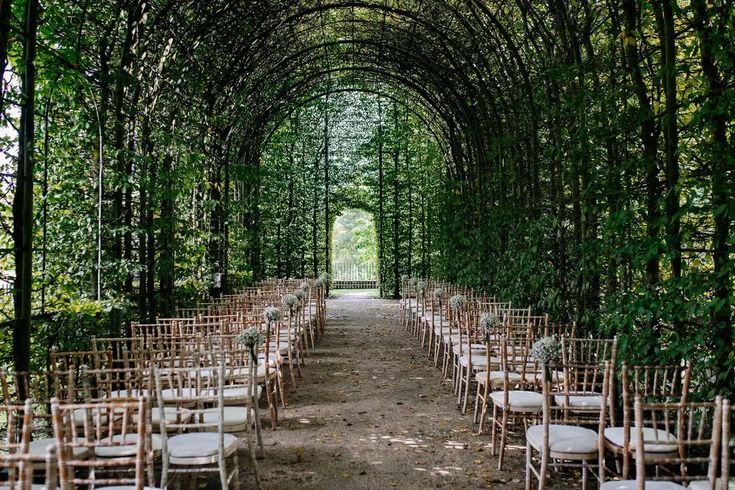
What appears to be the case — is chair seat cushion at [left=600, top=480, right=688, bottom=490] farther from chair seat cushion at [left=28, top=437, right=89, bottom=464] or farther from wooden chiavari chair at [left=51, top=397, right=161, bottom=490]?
chair seat cushion at [left=28, top=437, right=89, bottom=464]

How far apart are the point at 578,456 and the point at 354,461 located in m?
1.81

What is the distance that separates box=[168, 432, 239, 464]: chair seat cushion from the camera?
11.1ft

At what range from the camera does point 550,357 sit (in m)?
3.80

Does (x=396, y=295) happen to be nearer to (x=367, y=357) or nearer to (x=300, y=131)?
(x=300, y=131)

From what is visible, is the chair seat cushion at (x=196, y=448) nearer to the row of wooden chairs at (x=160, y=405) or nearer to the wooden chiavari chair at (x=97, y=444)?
the row of wooden chairs at (x=160, y=405)

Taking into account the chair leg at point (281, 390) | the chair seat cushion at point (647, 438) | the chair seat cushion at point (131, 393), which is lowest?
the chair leg at point (281, 390)

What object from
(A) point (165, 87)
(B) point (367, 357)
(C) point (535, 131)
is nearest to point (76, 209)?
(A) point (165, 87)

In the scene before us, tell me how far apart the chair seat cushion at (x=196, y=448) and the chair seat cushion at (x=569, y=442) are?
1.95 metres

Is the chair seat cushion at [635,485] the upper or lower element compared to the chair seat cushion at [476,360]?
lower

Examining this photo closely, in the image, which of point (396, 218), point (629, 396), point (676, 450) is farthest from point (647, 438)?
point (396, 218)

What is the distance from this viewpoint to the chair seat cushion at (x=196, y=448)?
11.1 ft

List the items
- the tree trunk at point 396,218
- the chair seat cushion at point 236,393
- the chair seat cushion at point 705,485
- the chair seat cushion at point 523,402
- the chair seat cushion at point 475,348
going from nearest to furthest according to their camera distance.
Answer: the chair seat cushion at point 705,485 < the chair seat cushion at point 523,402 < the chair seat cushion at point 236,393 < the chair seat cushion at point 475,348 < the tree trunk at point 396,218

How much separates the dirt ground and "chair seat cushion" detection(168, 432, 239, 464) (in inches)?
27.9

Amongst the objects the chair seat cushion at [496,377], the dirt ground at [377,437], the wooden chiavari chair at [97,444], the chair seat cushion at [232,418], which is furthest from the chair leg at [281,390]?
the wooden chiavari chair at [97,444]
